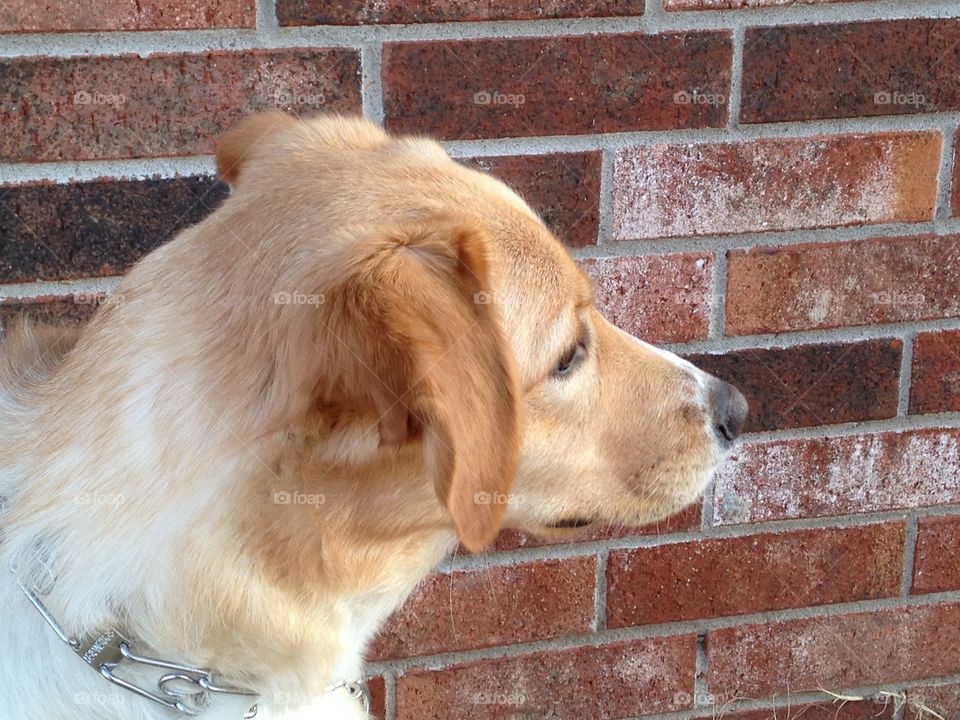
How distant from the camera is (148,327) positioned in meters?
1.02

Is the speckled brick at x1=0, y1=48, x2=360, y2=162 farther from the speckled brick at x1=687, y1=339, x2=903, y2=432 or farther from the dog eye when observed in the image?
the speckled brick at x1=687, y1=339, x2=903, y2=432

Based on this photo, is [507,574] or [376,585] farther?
[507,574]

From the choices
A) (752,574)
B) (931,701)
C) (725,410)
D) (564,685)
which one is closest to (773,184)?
(725,410)

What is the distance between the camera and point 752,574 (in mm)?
1783

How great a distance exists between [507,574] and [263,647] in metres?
0.71

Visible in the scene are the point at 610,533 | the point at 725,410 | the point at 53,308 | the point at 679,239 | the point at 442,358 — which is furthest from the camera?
the point at 610,533

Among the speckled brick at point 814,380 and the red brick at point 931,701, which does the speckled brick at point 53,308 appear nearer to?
the speckled brick at point 814,380

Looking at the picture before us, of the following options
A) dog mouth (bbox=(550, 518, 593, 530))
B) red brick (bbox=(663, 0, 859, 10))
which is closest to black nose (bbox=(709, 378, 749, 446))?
dog mouth (bbox=(550, 518, 593, 530))

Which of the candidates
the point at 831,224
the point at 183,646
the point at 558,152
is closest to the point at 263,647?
the point at 183,646

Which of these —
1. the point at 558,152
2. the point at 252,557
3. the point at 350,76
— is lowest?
the point at 252,557

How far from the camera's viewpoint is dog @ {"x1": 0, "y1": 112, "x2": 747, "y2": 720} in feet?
3.02

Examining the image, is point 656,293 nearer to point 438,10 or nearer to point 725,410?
point 725,410

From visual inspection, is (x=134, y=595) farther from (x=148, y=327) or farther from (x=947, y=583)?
(x=947, y=583)

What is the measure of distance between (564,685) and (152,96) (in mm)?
1198
